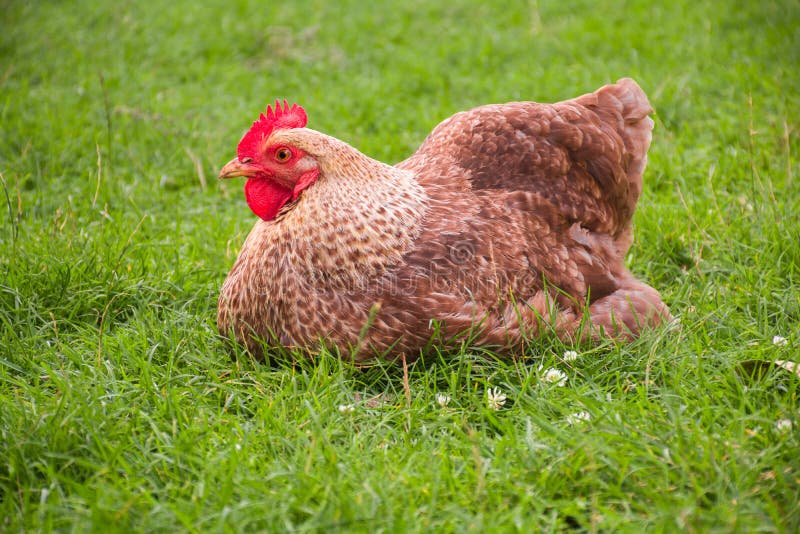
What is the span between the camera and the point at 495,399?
269 centimetres

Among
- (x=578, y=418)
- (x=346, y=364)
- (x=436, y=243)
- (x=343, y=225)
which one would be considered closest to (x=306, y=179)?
(x=343, y=225)

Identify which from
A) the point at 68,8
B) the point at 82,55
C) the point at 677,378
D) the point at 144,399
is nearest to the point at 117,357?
the point at 144,399

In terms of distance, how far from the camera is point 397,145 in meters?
5.00

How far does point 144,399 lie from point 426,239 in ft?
4.06

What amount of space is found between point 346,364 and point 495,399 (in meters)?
0.58

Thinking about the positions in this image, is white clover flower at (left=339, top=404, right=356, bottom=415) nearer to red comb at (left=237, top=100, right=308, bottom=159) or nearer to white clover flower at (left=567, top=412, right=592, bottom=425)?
white clover flower at (left=567, top=412, right=592, bottom=425)

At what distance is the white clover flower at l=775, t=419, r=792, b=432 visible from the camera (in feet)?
7.63

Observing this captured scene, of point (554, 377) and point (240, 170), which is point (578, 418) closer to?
point (554, 377)

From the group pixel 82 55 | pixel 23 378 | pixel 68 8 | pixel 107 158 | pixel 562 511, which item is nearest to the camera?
pixel 562 511

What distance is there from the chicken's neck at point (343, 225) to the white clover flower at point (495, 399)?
629 mm

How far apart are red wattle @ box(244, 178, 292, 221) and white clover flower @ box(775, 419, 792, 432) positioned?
6.43 feet

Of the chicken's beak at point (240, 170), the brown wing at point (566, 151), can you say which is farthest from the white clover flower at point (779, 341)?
the chicken's beak at point (240, 170)

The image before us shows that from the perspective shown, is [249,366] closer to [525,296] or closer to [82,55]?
[525,296]

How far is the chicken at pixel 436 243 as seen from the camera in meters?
2.79
